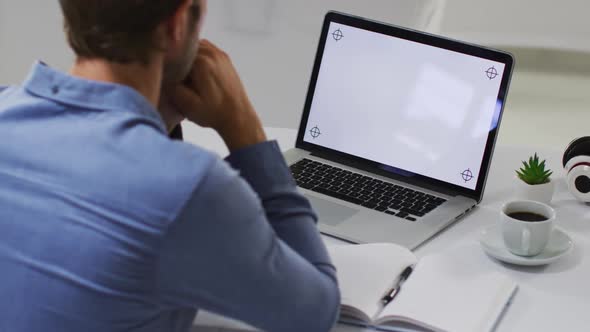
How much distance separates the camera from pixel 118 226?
880 mm

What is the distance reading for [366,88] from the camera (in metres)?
1.69

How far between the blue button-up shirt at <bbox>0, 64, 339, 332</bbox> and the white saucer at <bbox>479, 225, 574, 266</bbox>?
481mm

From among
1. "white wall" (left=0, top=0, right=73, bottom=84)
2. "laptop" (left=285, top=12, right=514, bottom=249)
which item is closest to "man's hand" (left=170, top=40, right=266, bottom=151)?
"laptop" (left=285, top=12, right=514, bottom=249)

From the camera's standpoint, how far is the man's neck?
0.97 m

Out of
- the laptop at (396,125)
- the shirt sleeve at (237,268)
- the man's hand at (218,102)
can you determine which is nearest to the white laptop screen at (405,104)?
the laptop at (396,125)

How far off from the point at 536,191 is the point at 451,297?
427 millimetres

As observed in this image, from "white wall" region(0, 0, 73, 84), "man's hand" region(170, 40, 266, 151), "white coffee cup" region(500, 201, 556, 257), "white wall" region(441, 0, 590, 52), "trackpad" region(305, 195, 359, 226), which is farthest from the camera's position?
"white wall" region(441, 0, 590, 52)

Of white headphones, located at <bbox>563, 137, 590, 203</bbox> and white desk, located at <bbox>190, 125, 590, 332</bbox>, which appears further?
white headphones, located at <bbox>563, 137, 590, 203</bbox>

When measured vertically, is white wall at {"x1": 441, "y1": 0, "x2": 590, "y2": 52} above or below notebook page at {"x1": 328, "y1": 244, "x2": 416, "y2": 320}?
above

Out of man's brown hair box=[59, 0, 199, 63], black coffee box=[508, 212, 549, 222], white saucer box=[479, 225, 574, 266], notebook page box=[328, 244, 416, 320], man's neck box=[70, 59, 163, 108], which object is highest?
man's brown hair box=[59, 0, 199, 63]

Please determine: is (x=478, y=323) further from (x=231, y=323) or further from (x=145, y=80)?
(x=145, y=80)

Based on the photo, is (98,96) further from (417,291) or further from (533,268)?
(533,268)

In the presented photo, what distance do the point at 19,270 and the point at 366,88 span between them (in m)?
0.90

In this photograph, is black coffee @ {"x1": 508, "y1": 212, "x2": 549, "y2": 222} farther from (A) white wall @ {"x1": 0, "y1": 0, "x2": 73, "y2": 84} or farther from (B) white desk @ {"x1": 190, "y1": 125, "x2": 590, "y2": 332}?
(A) white wall @ {"x1": 0, "y1": 0, "x2": 73, "y2": 84}
